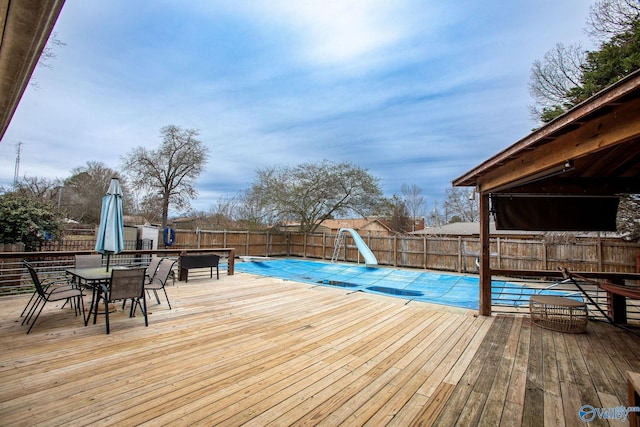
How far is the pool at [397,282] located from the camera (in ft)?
23.7

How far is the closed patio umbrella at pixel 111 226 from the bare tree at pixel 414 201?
29794 millimetres

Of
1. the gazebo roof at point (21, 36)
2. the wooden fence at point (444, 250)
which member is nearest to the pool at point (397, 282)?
the wooden fence at point (444, 250)

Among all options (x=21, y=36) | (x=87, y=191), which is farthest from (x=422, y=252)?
(x=87, y=191)

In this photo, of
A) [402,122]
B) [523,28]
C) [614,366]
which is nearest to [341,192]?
[402,122]

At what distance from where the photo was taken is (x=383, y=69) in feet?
37.4

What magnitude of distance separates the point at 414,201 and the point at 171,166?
24566 mm

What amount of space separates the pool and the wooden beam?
3885mm

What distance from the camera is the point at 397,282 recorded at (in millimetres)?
9391

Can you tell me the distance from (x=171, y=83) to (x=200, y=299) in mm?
8798

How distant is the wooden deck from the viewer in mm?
1855

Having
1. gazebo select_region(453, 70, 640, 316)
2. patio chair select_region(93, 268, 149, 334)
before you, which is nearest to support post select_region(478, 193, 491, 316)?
gazebo select_region(453, 70, 640, 316)

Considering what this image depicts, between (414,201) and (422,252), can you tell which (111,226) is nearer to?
(422,252)

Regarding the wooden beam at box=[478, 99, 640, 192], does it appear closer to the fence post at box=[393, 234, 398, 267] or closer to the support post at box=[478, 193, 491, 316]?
the support post at box=[478, 193, 491, 316]

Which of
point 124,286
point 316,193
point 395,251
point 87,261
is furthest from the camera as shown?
point 316,193
